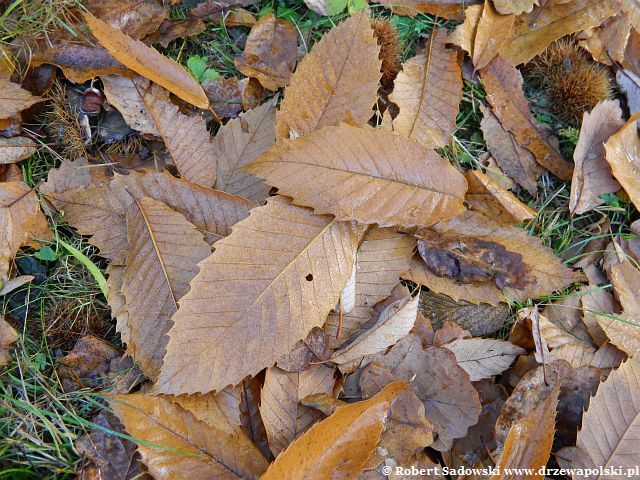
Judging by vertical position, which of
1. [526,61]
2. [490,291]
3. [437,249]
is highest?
[526,61]

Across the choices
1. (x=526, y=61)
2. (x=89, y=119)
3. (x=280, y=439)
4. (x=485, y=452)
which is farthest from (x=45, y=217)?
(x=526, y=61)

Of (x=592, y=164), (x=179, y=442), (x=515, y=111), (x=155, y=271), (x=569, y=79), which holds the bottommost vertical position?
(x=179, y=442)

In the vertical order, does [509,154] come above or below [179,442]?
above

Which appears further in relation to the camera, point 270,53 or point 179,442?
point 270,53

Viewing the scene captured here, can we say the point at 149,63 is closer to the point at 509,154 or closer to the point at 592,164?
the point at 509,154

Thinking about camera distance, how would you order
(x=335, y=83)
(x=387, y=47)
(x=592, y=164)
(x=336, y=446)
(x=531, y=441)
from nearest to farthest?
(x=336, y=446)
(x=531, y=441)
(x=335, y=83)
(x=387, y=47)
(x=592, y=164)

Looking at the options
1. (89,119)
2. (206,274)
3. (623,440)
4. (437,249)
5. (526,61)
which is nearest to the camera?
(206,274)

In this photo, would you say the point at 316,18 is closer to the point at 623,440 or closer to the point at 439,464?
the point at 439,464

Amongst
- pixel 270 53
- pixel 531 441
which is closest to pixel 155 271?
pixel 270 53

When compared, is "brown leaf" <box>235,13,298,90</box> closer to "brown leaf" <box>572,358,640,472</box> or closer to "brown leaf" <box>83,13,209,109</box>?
"brown leaf" <box>83,13,209,109</box>
